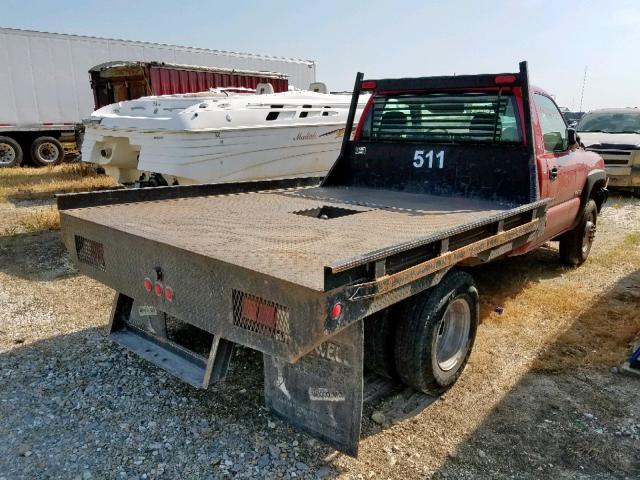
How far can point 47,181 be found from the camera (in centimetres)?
1235

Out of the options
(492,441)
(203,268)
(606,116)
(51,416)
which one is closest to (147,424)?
(51,416)

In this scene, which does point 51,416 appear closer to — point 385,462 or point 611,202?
point 385,462

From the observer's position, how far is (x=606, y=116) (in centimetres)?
1201

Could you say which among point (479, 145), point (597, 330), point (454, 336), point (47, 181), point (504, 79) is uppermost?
point (504, 79)

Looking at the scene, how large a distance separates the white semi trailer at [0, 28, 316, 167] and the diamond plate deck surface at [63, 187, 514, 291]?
12694mm

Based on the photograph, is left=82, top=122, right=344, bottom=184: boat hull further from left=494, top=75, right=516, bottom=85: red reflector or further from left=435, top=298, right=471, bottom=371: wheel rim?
left=435, top=298, right=471, bottom=371: wheel rim

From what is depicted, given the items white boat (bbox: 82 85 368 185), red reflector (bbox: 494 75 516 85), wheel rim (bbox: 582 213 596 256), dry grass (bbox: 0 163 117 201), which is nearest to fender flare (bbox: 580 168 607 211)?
wheel rim (bbox: 582 213 596 256)

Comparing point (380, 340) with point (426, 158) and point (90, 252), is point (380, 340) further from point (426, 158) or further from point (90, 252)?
point (426, 158)

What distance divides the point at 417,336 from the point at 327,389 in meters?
0.66

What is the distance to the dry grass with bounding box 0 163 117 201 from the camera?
1070 centimetres

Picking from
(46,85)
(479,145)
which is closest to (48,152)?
(46,85)

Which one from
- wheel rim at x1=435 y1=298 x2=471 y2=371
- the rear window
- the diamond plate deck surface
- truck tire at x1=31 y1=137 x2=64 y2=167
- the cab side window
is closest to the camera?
the diamond plate deck surface

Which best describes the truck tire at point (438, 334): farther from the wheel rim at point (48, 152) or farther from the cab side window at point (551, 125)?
the wheel rim at point (48, 152)

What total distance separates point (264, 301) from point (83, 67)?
15.5 meters
